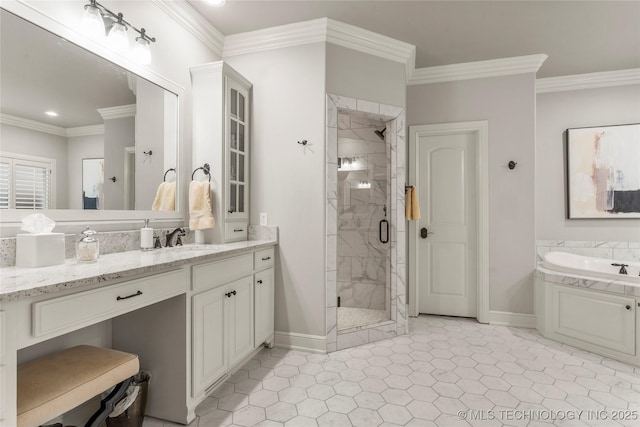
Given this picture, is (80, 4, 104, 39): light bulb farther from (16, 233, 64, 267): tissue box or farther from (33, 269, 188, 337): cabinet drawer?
(33, 269, 188, 337): cabinet drawer

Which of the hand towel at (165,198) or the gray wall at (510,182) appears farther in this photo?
the gray wall at (510,182)

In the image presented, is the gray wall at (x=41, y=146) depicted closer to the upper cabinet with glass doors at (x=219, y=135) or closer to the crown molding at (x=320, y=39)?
the upper cabinet with glass doors at (x=219, y=135)

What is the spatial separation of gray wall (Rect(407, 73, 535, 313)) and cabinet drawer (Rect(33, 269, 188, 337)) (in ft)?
10.4

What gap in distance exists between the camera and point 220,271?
1973mm

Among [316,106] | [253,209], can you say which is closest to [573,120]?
[316,106]

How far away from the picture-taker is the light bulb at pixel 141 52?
6.63ft

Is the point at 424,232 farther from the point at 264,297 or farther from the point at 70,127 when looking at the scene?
the point at 70,127

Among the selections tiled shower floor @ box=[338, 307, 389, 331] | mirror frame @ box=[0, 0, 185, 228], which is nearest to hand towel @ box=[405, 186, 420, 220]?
tiled shower floor @ box=[338, 307, 389, 331]

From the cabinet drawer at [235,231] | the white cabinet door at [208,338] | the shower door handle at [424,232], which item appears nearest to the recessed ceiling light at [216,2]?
the cabinet drawer at [235,231]

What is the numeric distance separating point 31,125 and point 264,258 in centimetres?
162

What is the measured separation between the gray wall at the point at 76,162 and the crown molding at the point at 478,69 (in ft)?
10.5

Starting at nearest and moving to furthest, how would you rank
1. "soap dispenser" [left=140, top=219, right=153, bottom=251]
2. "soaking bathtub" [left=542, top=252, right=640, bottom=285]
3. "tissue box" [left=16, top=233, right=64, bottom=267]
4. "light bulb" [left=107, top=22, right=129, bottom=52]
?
1. "tissue box" [left=16, top=233, right=64, bottom=267]
2. "light bulb" [left=107, top=22, right=129, bottom=52]
3. "soap dispenser" [left=140, top=219, right=153, bottom=251]
4. "soaking bathtub" [left=542, top=252, right=640, bottom=285]

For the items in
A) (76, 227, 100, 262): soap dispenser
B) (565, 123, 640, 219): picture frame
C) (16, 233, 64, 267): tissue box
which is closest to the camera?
(16, 233, 64, 267): tissue box

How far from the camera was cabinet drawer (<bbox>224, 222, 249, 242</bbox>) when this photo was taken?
2.48m
